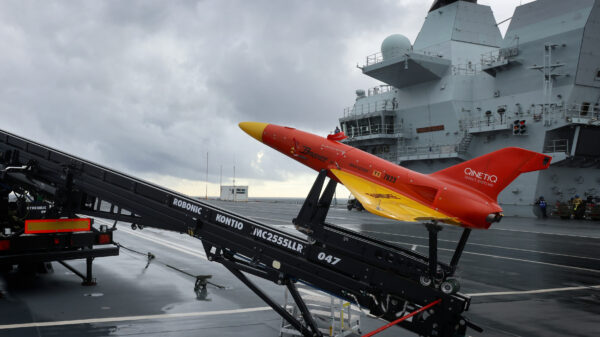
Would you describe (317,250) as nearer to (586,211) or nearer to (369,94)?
(586,211)

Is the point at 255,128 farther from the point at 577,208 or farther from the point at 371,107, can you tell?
the point at 371,107

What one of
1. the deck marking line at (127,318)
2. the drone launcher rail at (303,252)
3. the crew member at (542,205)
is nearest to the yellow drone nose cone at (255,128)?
the drone launcher rail at (303,252)

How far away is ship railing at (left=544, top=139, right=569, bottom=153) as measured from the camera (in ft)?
119

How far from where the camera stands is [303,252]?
6102mm

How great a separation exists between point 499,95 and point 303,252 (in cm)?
3851

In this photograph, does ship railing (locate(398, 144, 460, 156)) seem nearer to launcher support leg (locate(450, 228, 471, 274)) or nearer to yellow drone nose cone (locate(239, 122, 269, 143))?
yellow drone nose cone (locate(239, 122, 269, 143))

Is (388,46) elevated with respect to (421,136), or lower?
elevated

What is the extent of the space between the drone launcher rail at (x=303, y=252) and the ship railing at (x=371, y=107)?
42647mm

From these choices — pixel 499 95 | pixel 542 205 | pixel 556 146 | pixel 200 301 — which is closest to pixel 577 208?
pixel 542 205

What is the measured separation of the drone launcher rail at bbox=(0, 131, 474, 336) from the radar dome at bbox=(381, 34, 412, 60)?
131ft

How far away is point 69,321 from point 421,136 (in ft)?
137

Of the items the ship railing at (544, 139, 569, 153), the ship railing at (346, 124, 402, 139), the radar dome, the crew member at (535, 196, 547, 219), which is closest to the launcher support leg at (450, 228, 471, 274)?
the crew member at (535, 196, 547, 219)

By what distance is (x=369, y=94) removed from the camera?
54.8m

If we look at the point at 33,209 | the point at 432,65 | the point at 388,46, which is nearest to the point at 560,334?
the point at 33,209
